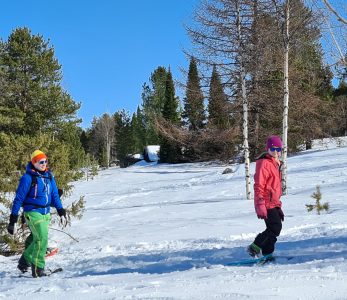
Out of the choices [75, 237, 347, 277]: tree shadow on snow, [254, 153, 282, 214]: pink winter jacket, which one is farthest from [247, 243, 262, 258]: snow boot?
[254, 153, 282, 214]: pink winter jacket

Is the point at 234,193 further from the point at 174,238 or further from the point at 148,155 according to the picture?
the point at 148,155

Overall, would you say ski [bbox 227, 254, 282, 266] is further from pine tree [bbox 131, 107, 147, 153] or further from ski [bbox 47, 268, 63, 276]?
pine tree [bbox 131, 107, 147, 153]

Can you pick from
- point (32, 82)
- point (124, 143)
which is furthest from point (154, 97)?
point (32, 82)

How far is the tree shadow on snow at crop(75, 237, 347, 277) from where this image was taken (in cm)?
619

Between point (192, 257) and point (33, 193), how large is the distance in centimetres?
252

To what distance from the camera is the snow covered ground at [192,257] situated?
4.54m

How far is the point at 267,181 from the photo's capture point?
Answer: 239 inches

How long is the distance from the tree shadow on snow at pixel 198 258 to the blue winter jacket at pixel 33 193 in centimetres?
114

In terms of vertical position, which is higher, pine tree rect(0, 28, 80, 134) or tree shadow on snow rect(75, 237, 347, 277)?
pine tree rect(0, 28, 80, 134)

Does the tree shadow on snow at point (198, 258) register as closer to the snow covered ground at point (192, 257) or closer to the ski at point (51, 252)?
the snow covered ground at point (192, 257)

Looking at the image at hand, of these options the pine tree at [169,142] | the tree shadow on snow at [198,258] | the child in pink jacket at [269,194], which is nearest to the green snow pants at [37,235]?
the tree shadow on snow at [198,258]

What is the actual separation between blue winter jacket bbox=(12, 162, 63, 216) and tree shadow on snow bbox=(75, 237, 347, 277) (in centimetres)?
114

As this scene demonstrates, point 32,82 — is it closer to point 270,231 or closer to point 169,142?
point 169,142

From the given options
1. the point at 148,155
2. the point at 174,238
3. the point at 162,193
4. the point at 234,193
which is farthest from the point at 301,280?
the point at 148,155
